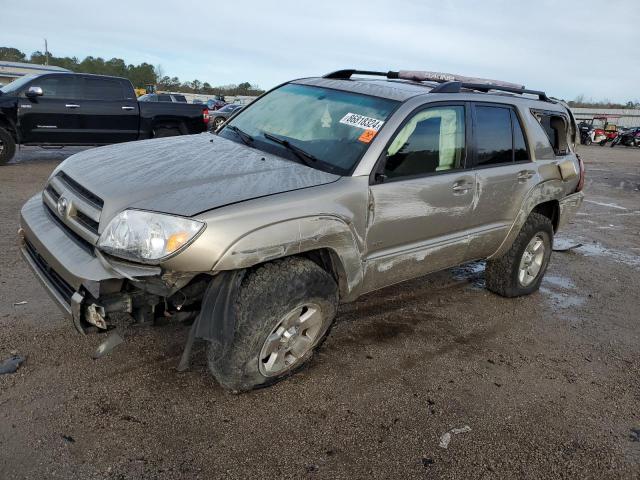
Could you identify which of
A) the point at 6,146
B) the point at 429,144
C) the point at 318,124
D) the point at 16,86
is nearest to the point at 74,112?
the point at 16,86

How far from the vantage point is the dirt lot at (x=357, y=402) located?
7.93 feet

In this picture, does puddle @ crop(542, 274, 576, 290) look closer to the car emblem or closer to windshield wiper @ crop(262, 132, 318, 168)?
windshield wiper @ crop(262, 132, 318, 168)

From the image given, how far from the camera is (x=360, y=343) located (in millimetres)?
3605

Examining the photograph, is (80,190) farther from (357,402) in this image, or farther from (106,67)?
(106,67)

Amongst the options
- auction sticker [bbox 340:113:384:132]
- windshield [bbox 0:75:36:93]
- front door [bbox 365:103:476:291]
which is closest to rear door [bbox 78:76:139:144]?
windshield [bbox 0:75:36:93]

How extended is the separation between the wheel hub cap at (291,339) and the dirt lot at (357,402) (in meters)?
0.16

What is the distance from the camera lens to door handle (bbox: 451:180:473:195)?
3.58 m

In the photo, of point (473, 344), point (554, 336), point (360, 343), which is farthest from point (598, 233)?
point (360, 343)

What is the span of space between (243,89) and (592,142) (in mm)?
67946

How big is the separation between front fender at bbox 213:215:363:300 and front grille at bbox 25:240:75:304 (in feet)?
2.56

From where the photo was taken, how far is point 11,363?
2998 millimetres

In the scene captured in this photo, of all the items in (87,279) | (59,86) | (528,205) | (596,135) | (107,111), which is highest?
(596,135)

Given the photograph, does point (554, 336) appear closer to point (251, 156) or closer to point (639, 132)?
point (251, 156)

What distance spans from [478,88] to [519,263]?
160 cm
